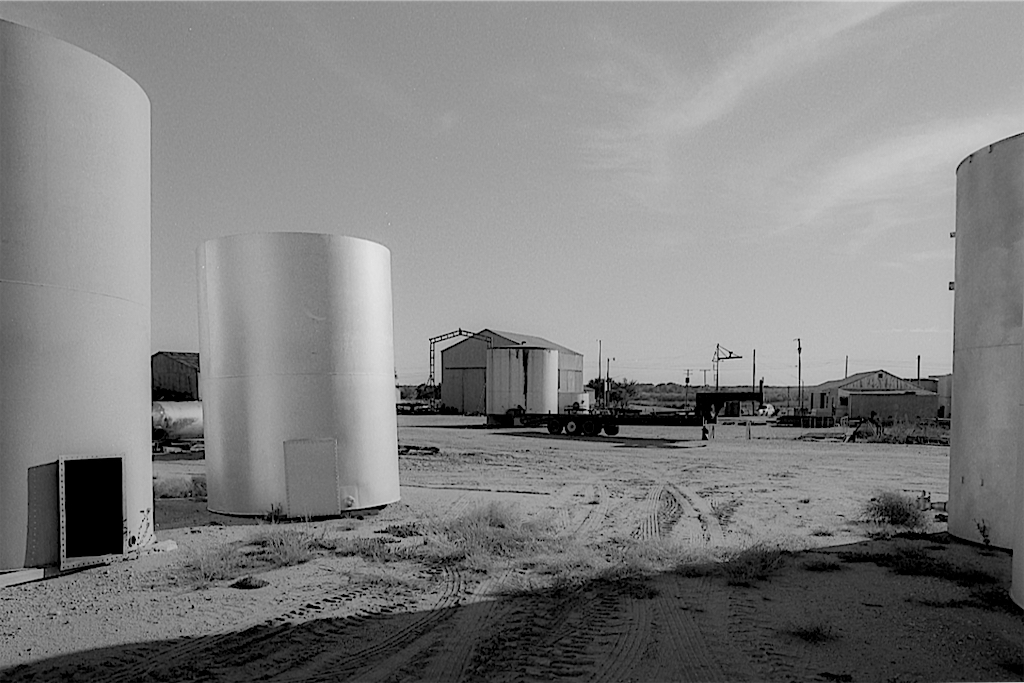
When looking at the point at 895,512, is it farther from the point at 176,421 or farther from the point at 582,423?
the point at 176,421

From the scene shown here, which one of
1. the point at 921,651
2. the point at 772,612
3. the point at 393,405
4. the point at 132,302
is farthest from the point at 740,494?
the point at 132,302

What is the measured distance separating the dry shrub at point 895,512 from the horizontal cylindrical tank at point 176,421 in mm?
20195

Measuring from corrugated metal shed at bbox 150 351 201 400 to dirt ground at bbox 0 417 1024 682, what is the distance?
112 ft

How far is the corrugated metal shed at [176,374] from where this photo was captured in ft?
149

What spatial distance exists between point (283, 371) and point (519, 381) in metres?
27.6

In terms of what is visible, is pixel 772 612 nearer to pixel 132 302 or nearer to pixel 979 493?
pixel 979 493

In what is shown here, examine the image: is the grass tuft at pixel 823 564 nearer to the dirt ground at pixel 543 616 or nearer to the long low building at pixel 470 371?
the dirt ground at pixel 543 616

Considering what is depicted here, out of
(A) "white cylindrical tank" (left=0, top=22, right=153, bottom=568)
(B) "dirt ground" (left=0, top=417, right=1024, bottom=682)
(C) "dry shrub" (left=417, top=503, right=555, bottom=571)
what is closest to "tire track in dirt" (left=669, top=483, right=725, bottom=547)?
(B) "dirt ground" (left=0, top=417, right=1024, bottom=682)

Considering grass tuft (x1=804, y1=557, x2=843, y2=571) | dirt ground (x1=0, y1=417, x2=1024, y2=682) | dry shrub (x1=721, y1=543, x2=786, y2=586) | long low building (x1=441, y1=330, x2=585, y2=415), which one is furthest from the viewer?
long low building (x1=441, y1=330, x2=585, y2=415)

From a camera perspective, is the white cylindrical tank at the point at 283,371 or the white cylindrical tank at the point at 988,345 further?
the white cylindrical tank at the point at 283,371

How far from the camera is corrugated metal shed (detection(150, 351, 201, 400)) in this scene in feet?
149

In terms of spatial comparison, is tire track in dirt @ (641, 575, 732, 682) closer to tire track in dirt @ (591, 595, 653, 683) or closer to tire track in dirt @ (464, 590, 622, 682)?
tire track in dirt @ (591, 595, 653, 683)

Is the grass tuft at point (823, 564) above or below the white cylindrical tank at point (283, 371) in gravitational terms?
below

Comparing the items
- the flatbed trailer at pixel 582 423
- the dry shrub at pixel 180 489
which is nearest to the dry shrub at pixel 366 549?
the dry shrub at pixel 180 489
